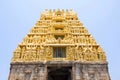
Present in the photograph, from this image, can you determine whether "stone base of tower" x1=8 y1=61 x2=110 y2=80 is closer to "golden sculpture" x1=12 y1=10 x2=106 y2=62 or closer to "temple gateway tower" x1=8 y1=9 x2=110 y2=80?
"temple gateway tower" x1=8 y1=9 x2=110 y2=80

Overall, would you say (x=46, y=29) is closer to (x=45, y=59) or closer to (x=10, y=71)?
(x=45, y=59)

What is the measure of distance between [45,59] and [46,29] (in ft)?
18.1

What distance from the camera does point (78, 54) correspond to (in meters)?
29.8

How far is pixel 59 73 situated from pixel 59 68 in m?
2.27

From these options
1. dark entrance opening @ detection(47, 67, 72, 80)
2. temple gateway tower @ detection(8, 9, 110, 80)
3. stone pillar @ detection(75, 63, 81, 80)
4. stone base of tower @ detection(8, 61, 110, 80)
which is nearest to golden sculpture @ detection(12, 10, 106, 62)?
temple gateway tower @ detection(8, 9, 110, 80)

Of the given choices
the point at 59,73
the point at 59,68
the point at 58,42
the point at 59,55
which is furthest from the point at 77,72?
the point at 58,42

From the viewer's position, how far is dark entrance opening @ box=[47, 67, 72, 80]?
95.9 ft

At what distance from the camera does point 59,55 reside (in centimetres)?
3025

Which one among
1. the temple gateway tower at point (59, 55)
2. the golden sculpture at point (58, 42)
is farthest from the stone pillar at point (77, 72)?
the golden sculpture at point (58, 42)

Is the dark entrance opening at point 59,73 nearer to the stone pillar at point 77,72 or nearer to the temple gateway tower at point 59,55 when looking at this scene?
the temple gateway tower at point 59,55

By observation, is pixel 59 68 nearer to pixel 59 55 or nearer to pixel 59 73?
pixel 59 55

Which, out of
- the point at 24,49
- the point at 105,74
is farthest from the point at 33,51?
the point at 105,74

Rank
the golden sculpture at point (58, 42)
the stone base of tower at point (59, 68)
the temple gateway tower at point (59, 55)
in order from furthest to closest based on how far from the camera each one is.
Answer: the golden sculpture at point (58, 42)
the temple gateway tower at point (59, 55)
the stone base of tower at point (59, 68)

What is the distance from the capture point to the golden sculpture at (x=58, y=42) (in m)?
29.5
